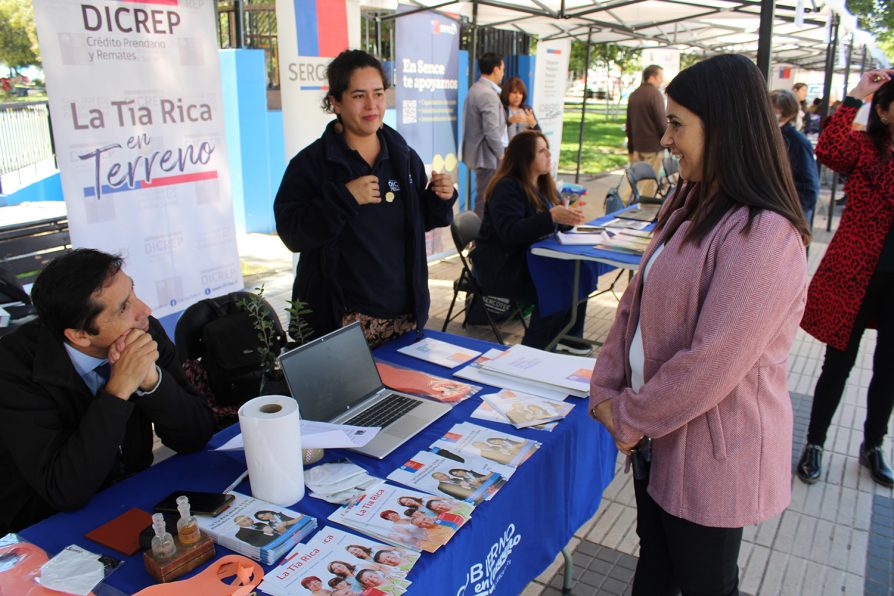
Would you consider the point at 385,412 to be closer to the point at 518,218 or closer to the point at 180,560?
the point at 180,560

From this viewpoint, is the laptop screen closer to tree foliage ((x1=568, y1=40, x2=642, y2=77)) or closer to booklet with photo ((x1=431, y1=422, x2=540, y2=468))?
booklet with photo ((x1=431, y1=422, x2=540, y2=468))

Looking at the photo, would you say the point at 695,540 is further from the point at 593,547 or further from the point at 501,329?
the point at 501,329

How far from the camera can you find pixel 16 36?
538cm

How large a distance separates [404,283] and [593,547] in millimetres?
1196

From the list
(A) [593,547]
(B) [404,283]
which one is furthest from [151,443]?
(A) [593,547]

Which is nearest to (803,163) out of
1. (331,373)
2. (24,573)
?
(331,373)

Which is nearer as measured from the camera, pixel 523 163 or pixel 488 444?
pixel 488 444

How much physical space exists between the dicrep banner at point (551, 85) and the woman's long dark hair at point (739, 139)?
6549 millimetres

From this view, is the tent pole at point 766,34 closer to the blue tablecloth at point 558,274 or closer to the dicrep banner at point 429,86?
the blue tablecloth at point 558,274

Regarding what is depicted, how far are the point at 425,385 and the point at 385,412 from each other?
0.68 ft

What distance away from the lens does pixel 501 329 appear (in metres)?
4.80

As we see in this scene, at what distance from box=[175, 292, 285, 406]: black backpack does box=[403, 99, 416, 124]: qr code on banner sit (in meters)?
3.42

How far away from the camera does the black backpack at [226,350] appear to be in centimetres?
242

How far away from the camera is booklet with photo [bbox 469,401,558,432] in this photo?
1664 millimetres
